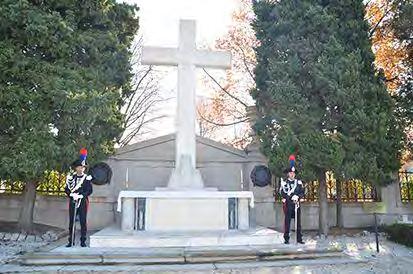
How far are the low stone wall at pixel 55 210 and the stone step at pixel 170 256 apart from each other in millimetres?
3933

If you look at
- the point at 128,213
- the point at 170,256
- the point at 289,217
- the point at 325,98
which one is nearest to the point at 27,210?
the point at 128,213

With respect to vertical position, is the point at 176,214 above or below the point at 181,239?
above

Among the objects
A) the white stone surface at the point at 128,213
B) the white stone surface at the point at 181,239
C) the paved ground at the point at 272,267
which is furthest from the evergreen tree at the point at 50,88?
the paved ground at the point at 272,267

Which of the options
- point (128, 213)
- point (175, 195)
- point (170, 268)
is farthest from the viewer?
point (128, 213)

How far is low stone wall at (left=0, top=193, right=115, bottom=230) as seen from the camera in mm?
10188

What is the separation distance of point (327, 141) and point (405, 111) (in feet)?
11.4

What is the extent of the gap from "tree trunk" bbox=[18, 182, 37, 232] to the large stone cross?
3.47 metres

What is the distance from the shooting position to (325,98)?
925 cm

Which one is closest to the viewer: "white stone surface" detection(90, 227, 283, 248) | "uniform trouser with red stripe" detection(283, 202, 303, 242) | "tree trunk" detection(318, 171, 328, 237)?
"white stone surface" detection(90, 227, 283, 248)

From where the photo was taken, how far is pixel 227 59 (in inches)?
349

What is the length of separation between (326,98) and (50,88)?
6494 millimetres

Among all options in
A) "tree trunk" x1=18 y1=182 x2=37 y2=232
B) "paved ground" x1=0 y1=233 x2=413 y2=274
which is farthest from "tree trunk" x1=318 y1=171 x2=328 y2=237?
"tree trunk" x1=18 y1=182 x2=37 y2=232

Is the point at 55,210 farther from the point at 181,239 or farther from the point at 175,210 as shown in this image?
the point at 181,239

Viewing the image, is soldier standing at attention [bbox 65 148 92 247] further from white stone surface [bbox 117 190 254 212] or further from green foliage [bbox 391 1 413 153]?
green foliage [bbox 391 1 413 153]
